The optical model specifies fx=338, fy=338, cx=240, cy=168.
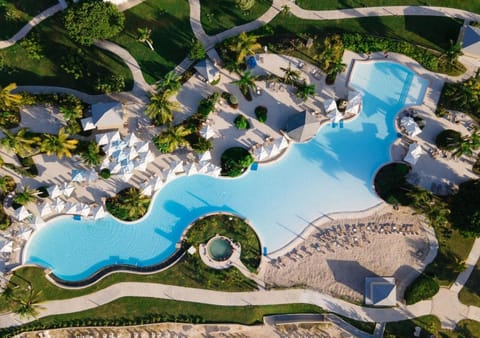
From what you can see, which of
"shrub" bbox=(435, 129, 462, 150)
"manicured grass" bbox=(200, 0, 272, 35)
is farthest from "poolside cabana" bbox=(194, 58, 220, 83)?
"shrub" bbox=(435, 129, 462, 150)

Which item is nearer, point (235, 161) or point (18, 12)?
point (235, 161)

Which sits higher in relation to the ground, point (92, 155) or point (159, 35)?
point (159, 35)

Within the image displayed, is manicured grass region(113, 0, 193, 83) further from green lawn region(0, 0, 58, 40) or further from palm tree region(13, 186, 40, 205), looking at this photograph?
palm tree region(13, 186, 40, 205)

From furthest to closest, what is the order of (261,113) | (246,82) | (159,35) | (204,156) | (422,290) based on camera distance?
(159,35) → (261,113) → (204,156) → (246,82) → (422,290)

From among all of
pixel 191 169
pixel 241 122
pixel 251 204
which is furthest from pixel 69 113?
pixel 251 204

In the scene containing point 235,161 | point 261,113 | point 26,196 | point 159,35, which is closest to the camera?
point 26,196

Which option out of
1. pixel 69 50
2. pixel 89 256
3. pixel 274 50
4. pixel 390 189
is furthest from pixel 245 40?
pixel 89 256

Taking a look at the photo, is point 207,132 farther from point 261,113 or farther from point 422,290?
point 422,290
